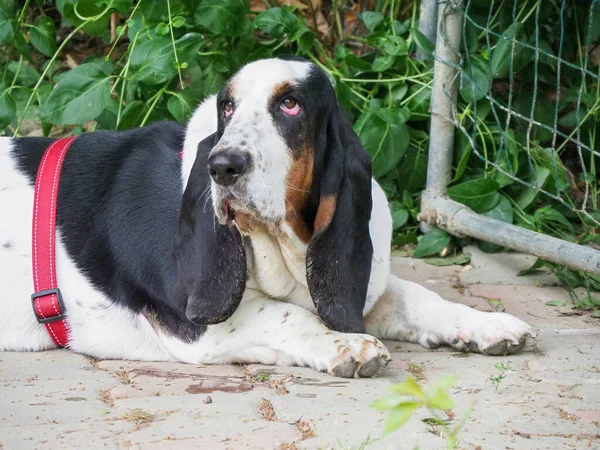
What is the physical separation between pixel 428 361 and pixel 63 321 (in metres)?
1.33

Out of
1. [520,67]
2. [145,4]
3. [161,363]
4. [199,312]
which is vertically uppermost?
[145,4]

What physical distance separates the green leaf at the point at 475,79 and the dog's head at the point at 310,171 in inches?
67.2

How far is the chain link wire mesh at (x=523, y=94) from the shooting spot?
15.9 ft

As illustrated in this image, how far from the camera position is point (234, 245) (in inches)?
126

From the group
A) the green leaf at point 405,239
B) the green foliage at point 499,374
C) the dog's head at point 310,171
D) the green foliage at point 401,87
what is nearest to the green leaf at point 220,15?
the green foliage at point 401,87

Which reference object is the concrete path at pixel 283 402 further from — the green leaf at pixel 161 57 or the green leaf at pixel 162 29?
the green leaf at pixel 162 29

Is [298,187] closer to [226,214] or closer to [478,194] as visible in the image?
[226,214]

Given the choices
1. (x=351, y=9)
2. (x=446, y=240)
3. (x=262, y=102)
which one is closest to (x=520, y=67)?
(x=446, y=240)

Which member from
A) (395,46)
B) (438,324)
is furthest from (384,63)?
(438,324)

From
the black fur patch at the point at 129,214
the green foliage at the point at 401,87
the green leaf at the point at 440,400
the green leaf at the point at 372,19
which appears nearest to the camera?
the green leaf at the point at 440,400

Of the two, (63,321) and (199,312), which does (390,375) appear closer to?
(199,312)

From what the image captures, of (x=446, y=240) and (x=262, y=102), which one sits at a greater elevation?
(x=262, y=102)

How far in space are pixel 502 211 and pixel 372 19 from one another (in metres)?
1.28

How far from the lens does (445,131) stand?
16.3 ft
